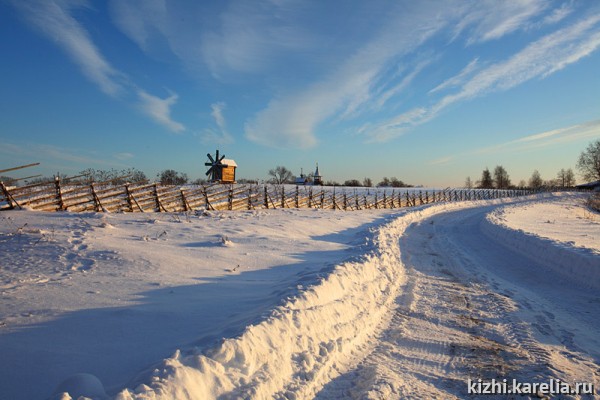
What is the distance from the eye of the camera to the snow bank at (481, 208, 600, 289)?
741 centimetres

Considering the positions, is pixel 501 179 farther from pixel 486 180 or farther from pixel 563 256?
pixel 563 256

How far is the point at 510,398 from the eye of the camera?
10.1ft

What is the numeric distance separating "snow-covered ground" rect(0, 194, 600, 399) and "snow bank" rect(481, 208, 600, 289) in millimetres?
56

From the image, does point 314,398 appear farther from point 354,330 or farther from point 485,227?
point 485,227

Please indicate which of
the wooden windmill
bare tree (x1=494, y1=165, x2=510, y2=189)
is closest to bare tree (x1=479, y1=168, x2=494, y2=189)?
bare tree (x1=494, y1=165, x2=510, y2=189)

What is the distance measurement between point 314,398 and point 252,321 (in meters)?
1.14

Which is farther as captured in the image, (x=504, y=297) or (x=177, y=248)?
(x=177, y=248)

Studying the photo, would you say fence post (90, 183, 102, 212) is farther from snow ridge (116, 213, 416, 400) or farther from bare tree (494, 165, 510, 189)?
bare tree (494, 165, 510, 189)

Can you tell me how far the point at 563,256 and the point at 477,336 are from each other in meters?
6.32

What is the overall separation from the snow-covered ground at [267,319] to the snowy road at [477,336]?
0.02 meters

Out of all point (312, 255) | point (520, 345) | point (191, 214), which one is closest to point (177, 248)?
point (312, 255)

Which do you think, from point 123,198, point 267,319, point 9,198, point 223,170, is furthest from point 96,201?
point 223,170

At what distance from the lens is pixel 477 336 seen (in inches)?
174

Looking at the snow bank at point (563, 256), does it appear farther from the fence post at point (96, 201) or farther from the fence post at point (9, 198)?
the fence post at point (9, 198)
